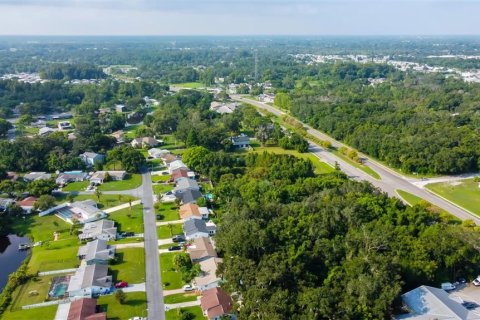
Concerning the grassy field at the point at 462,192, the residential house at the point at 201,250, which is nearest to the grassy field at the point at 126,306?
the residential house at the point at 201,250

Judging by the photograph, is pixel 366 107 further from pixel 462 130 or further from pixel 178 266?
pixel 178 266

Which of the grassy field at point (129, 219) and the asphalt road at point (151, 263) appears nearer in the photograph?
the asphalt road at point (151, 263)

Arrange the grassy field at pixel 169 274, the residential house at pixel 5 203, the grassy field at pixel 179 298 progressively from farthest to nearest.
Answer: the residential house at pixel 5 203
the grassy field at pixel 169 274
the grassy field at pixel 179 298

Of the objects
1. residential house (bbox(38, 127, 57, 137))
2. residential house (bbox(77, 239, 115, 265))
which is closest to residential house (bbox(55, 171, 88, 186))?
residential house (bbox(77, 239, 115, 265))

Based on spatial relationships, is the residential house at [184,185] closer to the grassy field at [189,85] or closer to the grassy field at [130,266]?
the grassy field at [130,266]

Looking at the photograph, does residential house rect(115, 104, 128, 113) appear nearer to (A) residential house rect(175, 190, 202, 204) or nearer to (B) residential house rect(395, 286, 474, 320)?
(A) residential house rect(175, 190, 202, 204)

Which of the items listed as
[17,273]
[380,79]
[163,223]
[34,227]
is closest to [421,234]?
[163,223]

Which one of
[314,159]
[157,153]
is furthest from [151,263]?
[314,159]
